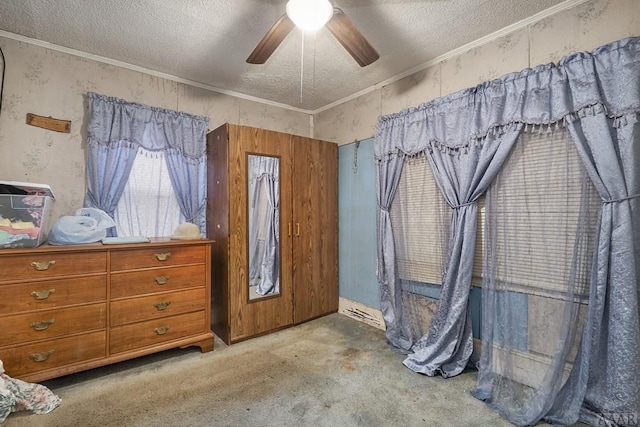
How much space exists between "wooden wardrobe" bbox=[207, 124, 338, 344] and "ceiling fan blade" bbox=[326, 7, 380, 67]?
4.13ft

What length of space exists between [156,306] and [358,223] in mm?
1968

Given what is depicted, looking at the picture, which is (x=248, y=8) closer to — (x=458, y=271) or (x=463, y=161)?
(x=463, y=161)

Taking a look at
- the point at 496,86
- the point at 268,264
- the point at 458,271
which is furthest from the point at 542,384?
the point at 268,264

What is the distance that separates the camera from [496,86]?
6.60ft

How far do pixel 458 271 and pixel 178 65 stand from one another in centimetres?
285

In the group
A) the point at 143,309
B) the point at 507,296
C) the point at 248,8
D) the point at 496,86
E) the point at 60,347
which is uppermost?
the point at 248,8

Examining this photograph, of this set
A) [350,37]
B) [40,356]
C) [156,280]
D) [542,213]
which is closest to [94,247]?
[156,280]

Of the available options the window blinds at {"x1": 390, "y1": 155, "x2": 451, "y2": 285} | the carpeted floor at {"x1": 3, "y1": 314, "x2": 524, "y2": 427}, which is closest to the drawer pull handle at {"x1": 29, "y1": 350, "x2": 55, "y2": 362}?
the carpeted floor at {"x1": 3, "y1": 314, "x2": 524, "y2": 427}

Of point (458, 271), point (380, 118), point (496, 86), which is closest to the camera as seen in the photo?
point (496, 86)

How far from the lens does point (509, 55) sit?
6.82 feet

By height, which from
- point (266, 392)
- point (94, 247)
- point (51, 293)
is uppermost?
point (94, 247)

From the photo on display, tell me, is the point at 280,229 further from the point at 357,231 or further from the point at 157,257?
the point at 157,257

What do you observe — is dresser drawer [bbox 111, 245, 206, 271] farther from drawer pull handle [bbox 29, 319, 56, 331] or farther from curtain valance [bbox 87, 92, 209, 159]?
curtain valance [bbox 87, 92, 209, 159]

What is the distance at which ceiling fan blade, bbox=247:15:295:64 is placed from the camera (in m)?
1.58
